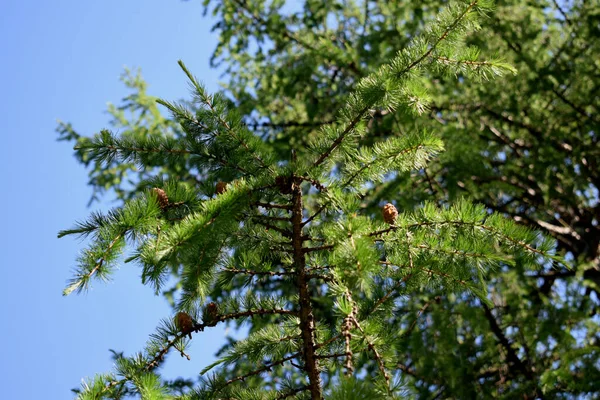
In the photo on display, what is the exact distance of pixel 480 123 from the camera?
7.14 meters

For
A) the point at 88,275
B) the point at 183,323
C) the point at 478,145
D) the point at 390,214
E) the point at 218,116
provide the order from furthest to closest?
the point at 478,145, the point at 218,116, the point at 390,214, the point at 183,323, the point at 88,275

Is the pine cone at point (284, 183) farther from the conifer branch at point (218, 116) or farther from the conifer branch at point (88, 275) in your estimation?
the conifer branch at point (88, 275)

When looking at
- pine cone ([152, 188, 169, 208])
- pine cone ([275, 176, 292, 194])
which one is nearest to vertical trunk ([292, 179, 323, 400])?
pine cone ([275, 176, 292, 194])

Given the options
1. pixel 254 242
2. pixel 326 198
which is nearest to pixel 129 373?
pixel 254 242

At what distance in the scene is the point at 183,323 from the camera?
86.0 inches

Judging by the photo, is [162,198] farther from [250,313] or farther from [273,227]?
[250,313]

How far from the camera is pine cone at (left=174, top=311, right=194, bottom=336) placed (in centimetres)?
219

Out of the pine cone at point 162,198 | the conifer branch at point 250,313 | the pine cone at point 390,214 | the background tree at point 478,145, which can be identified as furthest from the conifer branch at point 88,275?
the background tree at point 478,145

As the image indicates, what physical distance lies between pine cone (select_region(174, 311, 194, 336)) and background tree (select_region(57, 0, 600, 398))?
2.68 meters

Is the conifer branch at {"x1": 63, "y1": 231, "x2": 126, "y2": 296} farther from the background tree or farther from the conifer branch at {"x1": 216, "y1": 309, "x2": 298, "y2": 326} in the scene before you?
the background tree

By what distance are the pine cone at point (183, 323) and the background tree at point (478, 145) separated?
2678 millimetres

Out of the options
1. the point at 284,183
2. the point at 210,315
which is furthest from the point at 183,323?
the point at 284,183

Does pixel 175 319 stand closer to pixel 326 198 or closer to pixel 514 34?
pixel 326 198

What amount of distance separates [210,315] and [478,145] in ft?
12.6
